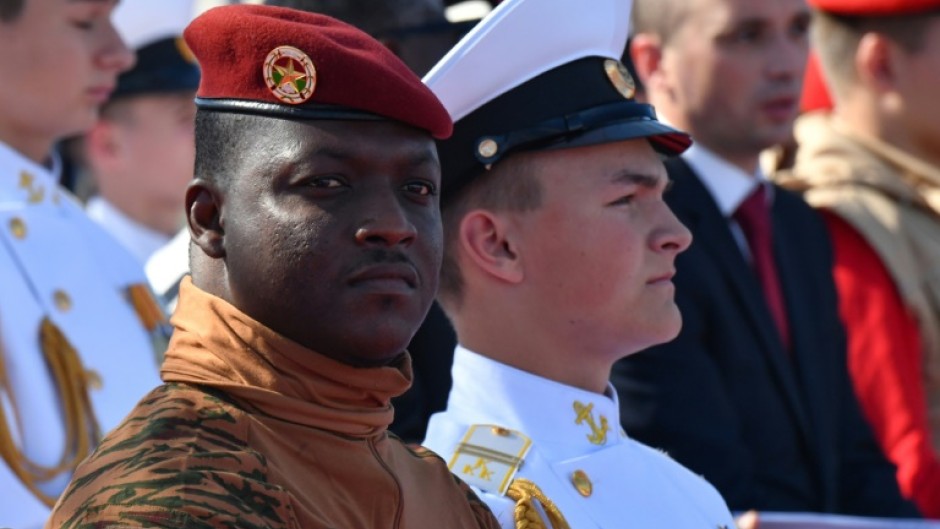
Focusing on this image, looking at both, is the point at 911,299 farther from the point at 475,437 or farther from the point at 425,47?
the point at 475,437

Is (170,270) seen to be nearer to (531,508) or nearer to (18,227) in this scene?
(18,227)

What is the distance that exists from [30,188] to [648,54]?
1873 mm

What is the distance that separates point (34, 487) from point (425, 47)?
1343mm

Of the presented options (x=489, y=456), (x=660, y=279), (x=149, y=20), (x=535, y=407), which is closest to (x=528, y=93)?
(x=660, y=279)

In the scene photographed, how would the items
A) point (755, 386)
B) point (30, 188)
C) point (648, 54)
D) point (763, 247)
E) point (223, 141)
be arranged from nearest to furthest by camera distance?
1. point (223, 141)
2. point (30, 188)
3. point (755, 386)
4. point (763, 247)
5. point (648, 54)

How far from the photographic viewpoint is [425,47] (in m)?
4.37

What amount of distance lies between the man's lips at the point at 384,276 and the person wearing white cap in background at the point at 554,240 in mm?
977

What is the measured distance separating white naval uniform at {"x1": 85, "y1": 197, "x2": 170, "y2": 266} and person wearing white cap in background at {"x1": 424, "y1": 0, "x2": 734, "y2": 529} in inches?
139

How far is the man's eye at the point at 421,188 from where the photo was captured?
2467 mm

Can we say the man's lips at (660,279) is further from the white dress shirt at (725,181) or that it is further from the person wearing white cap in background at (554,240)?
the white dress shirt at (725,181)

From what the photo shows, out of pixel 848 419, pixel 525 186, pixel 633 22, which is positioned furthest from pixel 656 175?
pixel 633 22

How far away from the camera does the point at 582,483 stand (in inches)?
128

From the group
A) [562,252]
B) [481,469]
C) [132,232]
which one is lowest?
[132,232]

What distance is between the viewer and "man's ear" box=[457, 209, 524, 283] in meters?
3.45
